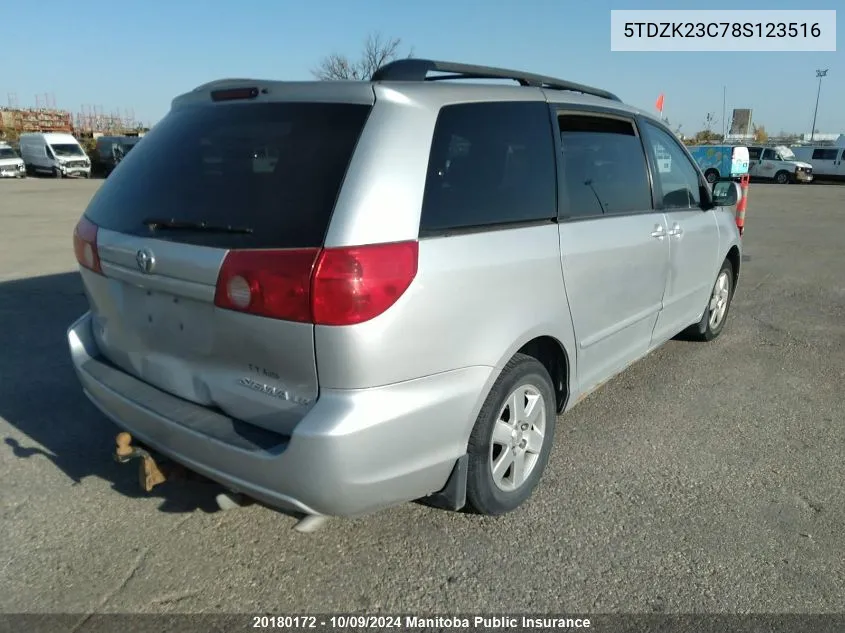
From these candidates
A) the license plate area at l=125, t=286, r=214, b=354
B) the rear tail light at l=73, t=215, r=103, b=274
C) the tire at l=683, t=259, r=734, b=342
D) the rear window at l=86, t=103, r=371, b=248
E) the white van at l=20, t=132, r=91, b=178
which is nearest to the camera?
the rear window at l=86, t=103, r=371, b=248

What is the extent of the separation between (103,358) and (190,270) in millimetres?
952

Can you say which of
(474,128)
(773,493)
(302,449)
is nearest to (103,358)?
(302,449)

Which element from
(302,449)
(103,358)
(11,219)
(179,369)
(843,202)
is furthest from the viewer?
(843,202)

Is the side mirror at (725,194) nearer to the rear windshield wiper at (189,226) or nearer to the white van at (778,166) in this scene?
the rear windshield wiper at (189,226)

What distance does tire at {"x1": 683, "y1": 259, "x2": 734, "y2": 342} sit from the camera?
17.0 feet

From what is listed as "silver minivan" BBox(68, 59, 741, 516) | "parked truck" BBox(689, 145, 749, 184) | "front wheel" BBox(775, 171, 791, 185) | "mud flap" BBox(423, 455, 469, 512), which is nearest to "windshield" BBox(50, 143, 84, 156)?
"parked truck" BBox(689, 145, 749, 184)

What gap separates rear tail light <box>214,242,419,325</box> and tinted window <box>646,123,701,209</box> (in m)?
2.43

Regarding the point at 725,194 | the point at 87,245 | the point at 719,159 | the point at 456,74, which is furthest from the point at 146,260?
the point at 719,159

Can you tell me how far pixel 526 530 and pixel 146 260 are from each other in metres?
1.83

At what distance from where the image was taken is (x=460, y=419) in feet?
7.85

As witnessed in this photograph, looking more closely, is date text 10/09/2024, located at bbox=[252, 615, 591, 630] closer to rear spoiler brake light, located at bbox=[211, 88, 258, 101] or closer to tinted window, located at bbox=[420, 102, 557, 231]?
tinted window, located at bbox=[420, 102, 557, 231]

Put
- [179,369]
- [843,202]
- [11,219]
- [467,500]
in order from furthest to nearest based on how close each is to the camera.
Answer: [843,202] < [11,219] < [467,500] < [179,369]

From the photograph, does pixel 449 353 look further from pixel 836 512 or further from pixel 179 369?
pixel 836 512

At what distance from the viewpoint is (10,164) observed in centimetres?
3278
